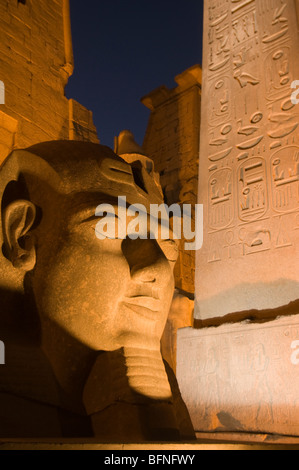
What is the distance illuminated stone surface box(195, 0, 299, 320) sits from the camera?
3838mm

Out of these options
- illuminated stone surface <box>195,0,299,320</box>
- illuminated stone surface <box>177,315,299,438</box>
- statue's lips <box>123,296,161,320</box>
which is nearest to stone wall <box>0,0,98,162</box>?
A: illuminated stone surface <box>195,0,299,320</box>

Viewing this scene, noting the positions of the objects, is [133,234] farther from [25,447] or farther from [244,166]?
[244,166]

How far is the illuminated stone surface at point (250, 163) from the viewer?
151 inches

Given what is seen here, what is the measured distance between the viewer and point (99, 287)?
216cm

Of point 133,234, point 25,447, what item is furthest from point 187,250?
point 25,447

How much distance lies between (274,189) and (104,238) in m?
2.16

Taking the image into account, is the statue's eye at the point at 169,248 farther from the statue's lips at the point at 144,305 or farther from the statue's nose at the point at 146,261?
the statue's lips at the point at 144,305

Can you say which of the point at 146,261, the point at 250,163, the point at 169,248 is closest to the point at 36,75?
the point at 250,163

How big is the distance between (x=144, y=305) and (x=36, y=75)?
4.98m

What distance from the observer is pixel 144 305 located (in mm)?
2260

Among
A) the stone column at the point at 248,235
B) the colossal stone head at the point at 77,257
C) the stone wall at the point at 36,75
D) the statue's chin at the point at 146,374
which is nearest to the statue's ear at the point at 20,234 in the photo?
the colossal stone head at the point at 77,257

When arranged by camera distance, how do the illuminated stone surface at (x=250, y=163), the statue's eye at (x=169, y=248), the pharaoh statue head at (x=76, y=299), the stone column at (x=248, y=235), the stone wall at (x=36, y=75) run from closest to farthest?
the pharaoh statue head at (x=76, y=299) → the statue's eye at (x=169, y=248) → the stone column at (x=248, y=235) → the illuminated stone surface at (x=250, y=163) → the stone wall at (x=36, y=75)

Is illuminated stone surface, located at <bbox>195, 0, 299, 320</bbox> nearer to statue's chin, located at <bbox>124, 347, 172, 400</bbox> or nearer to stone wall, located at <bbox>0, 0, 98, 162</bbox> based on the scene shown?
statue's chin, located at <bbox>124, 347, 172, 400</bbox>

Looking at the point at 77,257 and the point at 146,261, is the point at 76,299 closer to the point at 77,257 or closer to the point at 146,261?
the point at 77,257
